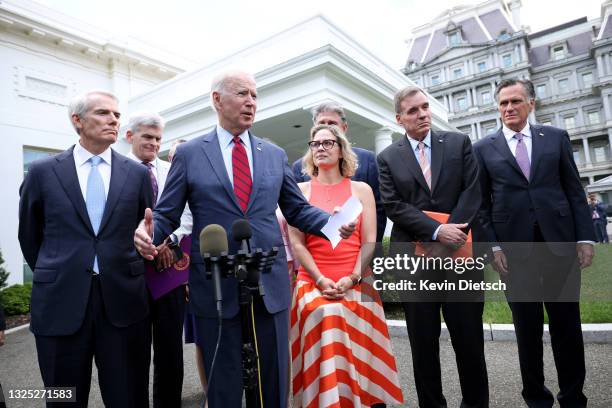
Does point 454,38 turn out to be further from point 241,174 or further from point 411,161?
point 241,174

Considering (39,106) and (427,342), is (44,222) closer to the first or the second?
(427,342)

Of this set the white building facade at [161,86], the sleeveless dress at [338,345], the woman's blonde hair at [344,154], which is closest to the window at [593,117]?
the white building facade at [161,86]

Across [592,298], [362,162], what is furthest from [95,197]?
[592,298]

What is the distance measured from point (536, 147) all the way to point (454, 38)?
57.3 m

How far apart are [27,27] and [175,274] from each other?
15497mm

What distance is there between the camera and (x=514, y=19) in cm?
5206

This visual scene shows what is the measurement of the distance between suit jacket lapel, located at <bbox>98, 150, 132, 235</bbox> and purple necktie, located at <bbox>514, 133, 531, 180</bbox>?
3.01m

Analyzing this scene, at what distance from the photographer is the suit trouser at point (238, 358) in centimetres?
206

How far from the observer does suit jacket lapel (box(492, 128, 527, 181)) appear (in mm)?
3160

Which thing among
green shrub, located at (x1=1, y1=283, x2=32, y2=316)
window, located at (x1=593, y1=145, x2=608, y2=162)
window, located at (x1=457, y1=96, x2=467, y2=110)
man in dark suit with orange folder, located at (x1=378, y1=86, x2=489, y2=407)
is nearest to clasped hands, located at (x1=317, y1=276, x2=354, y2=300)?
man in dark suit with orange folder, located at (x1=378, y1=86, x2=489, y2=407)

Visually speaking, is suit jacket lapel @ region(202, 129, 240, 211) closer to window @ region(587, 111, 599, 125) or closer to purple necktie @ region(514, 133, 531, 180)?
purple necktie @ region(514, 133, 531, 180)

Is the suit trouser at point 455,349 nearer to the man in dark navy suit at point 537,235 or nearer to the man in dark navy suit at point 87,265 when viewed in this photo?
the man in dark navy suit at point 537,235

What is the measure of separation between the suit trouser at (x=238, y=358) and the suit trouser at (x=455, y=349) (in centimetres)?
106

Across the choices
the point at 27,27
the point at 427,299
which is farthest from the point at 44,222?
the point at 27,27
